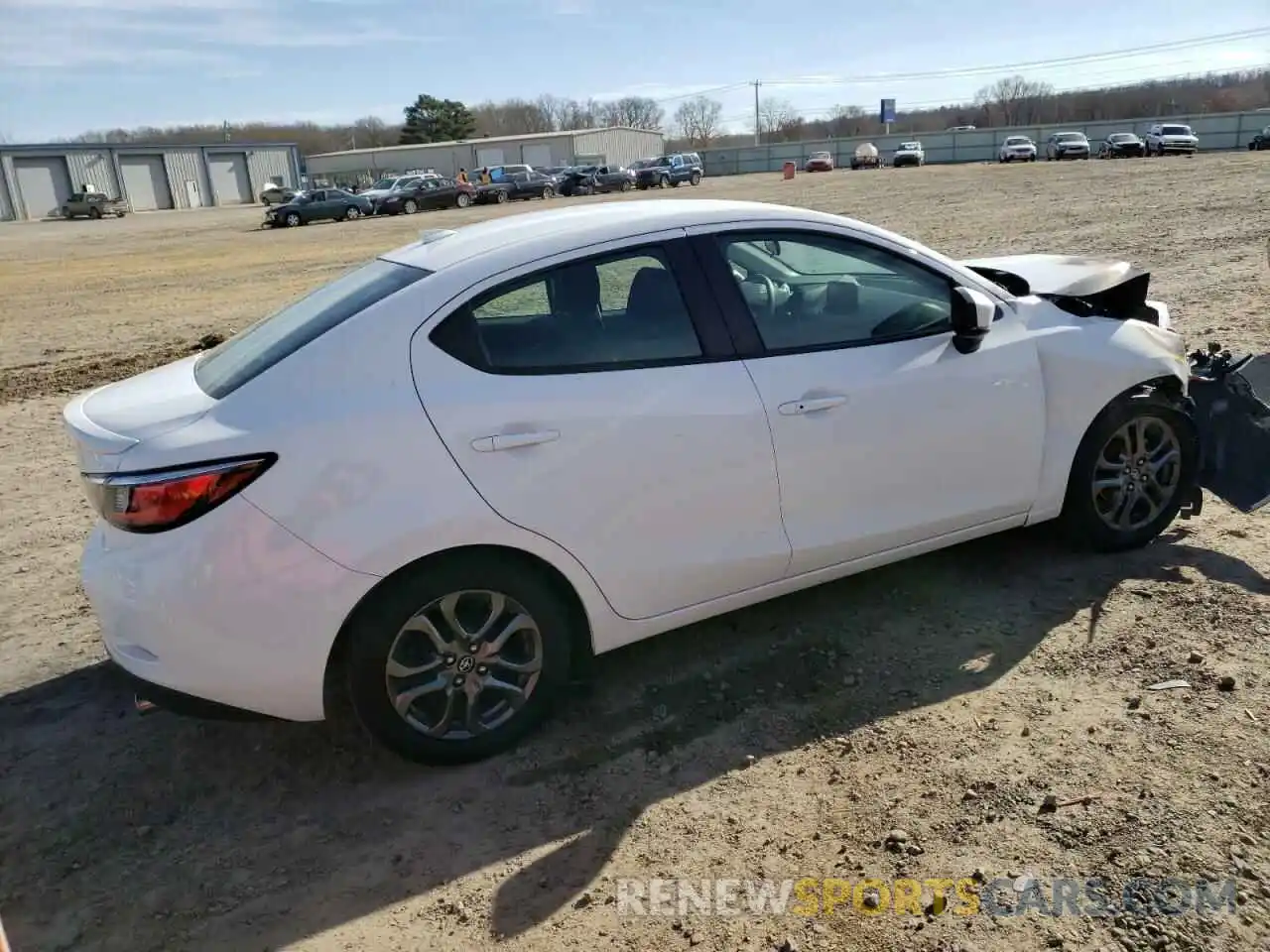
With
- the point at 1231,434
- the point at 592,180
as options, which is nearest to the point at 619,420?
the point at 1231,434

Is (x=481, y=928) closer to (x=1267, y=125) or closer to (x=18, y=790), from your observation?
(x=18, y=790)

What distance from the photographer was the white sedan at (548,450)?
294 cm

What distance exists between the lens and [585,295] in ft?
11.3

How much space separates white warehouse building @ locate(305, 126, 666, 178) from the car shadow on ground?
87718mm

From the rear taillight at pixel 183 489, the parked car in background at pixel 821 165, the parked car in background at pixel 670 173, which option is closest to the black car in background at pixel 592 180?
the parked car in background at pixel 670 173

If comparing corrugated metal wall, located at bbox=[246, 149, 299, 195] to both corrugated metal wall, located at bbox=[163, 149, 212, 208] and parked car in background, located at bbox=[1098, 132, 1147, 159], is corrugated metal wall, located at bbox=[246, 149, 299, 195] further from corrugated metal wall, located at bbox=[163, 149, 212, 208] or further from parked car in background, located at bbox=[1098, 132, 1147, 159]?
parked car in background, located at bbox=[1098, 132, 1147, 159]

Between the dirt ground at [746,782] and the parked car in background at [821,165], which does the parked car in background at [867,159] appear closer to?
the parked car in background at [821,165]

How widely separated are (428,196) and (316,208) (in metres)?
6.47

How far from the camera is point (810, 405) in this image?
11.7ft

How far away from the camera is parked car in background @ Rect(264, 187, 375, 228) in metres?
40.5

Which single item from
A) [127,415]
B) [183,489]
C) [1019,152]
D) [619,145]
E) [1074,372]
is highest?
[619,145]

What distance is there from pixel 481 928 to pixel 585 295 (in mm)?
2049

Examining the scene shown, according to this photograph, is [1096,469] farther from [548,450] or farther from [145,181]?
[145,181]

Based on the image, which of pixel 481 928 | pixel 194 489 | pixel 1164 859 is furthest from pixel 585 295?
pixel 1164 859
